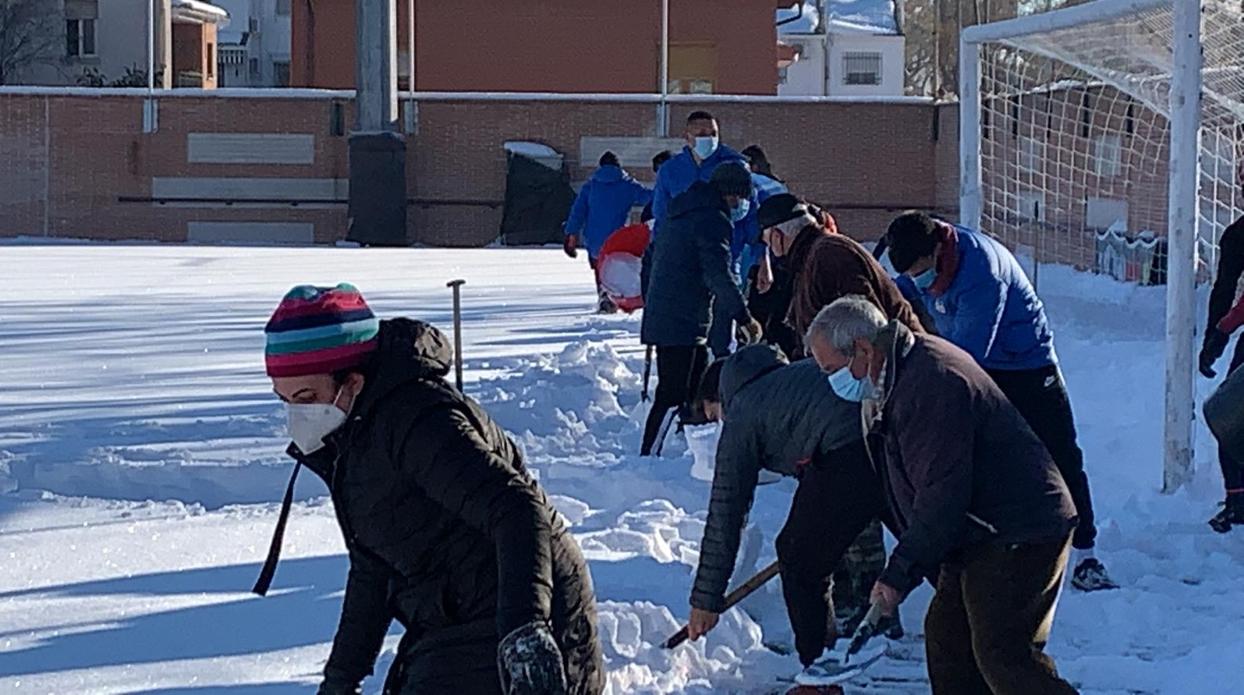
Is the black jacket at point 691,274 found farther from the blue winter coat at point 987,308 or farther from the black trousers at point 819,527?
the black trousers at point 819,527

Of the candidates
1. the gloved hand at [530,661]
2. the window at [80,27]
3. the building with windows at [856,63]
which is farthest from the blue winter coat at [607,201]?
the building with windows at [856,63]

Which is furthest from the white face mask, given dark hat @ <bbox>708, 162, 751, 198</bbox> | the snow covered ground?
dark hat @ <bbox>708, 162, 751, 198</bbox>

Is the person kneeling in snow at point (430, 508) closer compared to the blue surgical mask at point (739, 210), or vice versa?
the person kneeling in snow at point (430, 508)

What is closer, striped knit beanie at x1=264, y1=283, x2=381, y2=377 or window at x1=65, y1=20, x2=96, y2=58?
striped knit beanie at x1=264, y1=283, x2=381, y2=377

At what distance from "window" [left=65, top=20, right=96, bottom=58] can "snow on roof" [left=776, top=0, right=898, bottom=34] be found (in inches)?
822

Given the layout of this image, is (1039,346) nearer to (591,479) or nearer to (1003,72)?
(591,479)

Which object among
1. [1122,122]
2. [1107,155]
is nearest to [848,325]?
[1122,122]

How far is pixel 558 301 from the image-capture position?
19.8 m

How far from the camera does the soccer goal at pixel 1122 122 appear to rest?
873 centimetres

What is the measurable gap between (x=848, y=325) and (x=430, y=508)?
1.51m

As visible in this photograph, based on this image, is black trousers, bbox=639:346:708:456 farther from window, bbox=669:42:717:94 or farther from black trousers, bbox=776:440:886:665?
window, bbox=669:42:717:94

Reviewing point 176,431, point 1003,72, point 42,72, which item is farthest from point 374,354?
point 42,72

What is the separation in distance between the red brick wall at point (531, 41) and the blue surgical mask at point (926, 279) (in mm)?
33398

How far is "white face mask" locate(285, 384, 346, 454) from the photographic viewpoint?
134 inches
